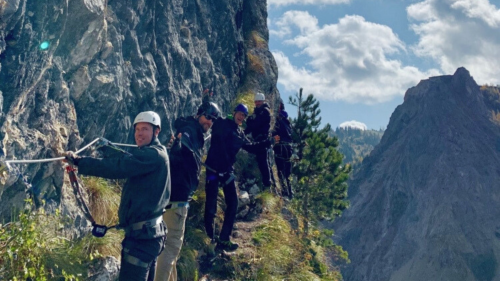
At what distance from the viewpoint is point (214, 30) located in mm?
14750

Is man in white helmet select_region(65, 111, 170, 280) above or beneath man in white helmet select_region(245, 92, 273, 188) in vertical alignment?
beneath

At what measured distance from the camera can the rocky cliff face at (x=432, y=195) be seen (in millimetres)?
99688

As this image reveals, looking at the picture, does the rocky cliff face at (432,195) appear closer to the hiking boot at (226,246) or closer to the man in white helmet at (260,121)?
the man in white helmet at (260,121)

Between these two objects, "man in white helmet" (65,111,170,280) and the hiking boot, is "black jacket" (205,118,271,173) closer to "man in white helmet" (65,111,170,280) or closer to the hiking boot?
the hiking boot

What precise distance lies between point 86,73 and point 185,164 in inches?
101

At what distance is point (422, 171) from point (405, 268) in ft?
105

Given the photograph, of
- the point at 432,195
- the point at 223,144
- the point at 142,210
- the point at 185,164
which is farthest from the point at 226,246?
the point at 432,195

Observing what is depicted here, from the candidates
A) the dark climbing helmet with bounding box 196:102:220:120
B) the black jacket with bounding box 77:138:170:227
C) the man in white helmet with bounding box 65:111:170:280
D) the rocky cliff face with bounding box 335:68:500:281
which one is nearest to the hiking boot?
the dark climbing helmet with bounding box 196:102:220:120

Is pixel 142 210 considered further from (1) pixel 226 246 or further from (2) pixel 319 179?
A: (2) pixel 319 179

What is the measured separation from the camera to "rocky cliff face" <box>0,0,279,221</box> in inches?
240

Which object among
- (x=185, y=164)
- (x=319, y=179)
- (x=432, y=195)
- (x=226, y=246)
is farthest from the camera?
(x=432, y=195)

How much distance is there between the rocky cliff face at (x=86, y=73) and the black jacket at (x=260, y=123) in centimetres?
183

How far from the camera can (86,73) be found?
7.72 meters

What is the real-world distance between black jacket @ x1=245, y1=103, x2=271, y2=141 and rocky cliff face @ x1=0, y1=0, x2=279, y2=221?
183 cm
